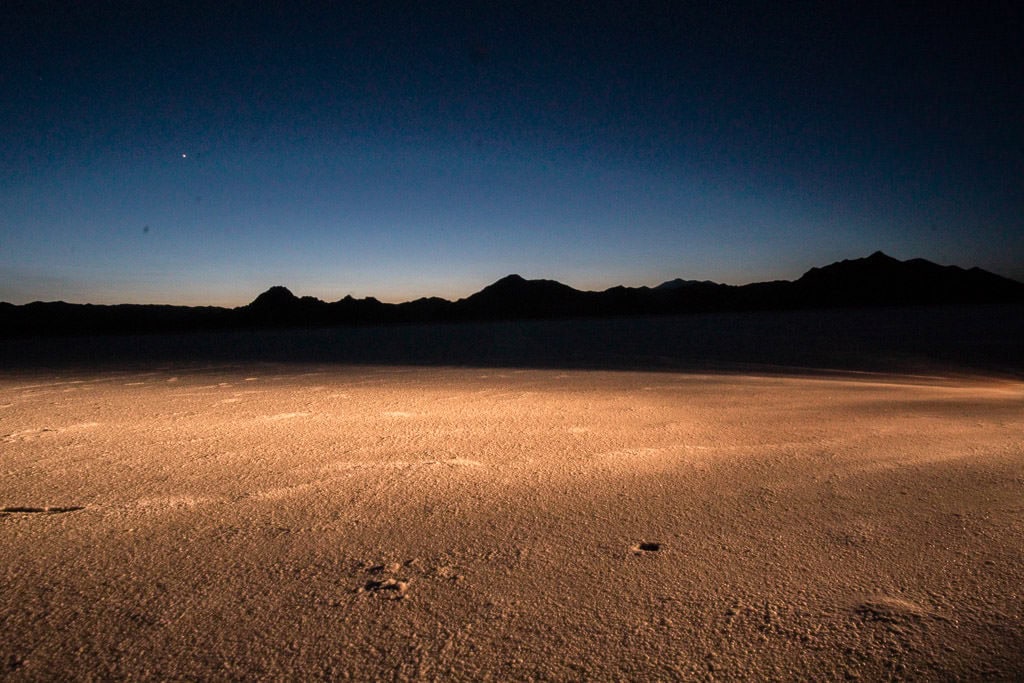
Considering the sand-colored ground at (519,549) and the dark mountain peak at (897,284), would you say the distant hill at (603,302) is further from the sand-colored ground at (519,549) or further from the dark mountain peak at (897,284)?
the sand-colored ground at (519,549)

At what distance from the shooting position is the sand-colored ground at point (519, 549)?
5.01 ft

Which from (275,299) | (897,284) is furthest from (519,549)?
(897,284)

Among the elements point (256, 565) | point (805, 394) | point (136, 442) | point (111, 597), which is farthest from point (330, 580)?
point (805, 394)

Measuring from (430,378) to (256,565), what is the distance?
19.1ft

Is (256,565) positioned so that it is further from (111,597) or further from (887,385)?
(887,385)

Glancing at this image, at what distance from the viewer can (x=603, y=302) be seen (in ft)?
255

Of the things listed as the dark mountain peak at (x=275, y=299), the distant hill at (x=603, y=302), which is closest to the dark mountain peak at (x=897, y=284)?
the distant hill at (x=603, y=302)

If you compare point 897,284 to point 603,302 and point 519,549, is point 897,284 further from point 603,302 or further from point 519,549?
point 519,549

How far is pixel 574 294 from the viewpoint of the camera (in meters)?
87.2

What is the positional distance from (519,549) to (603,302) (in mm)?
77148

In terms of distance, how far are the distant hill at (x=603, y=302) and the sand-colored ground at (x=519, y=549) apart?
5514cm

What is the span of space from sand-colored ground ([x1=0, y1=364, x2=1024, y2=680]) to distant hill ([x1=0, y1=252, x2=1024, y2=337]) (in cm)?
5514

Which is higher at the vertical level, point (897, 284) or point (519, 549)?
point (897, 284)

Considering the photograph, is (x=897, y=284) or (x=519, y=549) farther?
(x=897, y=284)
